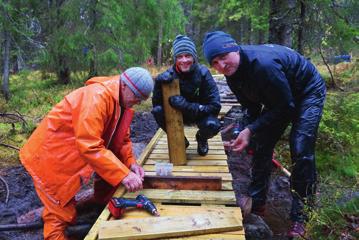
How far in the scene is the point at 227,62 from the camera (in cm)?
354

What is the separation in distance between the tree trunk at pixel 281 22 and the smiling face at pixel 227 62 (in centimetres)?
541

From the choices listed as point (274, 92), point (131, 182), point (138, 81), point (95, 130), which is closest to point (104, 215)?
point (131, 182)

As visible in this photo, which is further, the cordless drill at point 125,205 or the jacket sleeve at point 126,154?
the jacket sleeve at point 126,154

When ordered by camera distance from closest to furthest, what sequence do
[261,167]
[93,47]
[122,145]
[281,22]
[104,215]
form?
[104,215], [122,145], [261,167], [281,22], [93,47]

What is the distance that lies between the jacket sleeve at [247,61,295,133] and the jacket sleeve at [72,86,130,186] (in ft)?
4.79

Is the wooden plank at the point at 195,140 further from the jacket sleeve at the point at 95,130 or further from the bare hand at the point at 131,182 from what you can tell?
the jacket sleeve at the point at 95,130

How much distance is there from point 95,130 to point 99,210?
1.75 meters

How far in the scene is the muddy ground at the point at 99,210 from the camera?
13.6ft

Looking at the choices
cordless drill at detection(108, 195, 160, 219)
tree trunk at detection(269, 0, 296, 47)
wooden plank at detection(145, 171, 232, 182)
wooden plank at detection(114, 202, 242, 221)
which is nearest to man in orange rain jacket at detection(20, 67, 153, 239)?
cordless drill at detection(108, 195, 160, 219)

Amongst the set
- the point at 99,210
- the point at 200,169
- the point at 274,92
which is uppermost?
the point at 274,92

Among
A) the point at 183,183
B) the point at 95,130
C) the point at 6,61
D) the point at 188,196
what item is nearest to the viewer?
the point at 95,130

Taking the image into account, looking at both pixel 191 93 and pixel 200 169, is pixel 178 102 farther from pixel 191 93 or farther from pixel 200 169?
pixel 200 169

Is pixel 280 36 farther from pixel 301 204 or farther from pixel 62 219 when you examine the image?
pixel 62 219

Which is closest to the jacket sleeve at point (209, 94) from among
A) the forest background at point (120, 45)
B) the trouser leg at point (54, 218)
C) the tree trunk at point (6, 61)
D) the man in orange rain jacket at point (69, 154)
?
the man in orange rain jacket at point (69, 154)
